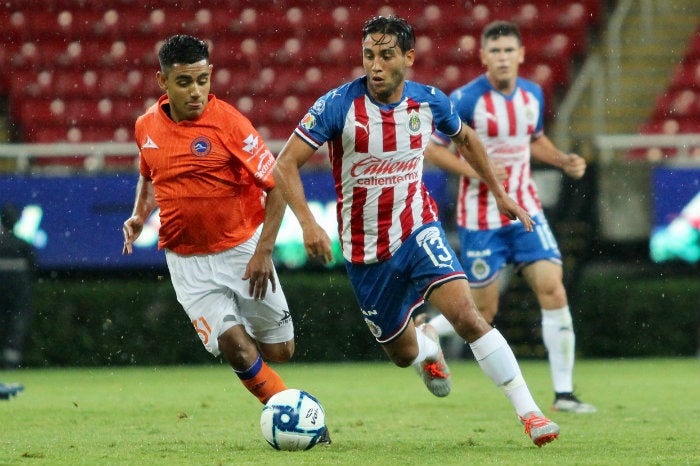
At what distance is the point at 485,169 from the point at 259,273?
136cm

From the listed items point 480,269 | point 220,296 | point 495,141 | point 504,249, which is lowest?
point 480,269

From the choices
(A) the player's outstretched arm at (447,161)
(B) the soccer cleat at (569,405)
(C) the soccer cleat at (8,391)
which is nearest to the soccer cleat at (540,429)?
(B) the soccer cleat at (569,405)

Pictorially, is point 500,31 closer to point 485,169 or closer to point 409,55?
point 485,169

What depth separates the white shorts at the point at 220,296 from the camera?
643 centimetres

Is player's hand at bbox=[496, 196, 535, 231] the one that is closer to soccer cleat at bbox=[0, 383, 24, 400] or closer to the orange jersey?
the orange jersey

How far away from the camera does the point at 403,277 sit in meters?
6.59

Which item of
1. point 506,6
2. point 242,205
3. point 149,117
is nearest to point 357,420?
point 242,205

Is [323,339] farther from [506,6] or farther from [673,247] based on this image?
[506,6]

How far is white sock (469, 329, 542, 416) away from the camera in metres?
6.16

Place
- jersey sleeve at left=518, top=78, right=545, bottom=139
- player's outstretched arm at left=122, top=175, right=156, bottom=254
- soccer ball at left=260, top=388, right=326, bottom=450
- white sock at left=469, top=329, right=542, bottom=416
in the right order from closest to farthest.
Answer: soccer ball at left=260, top=388, right=326, bottom=450 → white sock at left=469, top=329, right=542, bottom=416 → player's outstretched arm at left=122, top=175, right=156, bottom=254 → jersey sleeve at left=518, top=78, right=545, bottom=139

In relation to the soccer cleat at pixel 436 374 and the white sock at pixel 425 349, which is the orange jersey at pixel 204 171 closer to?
the white sock at pixel 425 349

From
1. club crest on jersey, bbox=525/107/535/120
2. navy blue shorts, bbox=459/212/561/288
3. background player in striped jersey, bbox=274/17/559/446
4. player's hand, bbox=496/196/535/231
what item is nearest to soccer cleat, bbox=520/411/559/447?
background player in striped jersey, bbox=274/17/559/446

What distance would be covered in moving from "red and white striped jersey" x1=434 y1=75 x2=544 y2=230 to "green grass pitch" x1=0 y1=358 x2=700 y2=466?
51.4 inches

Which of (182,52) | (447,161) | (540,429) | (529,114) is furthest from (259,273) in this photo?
(529,114)
